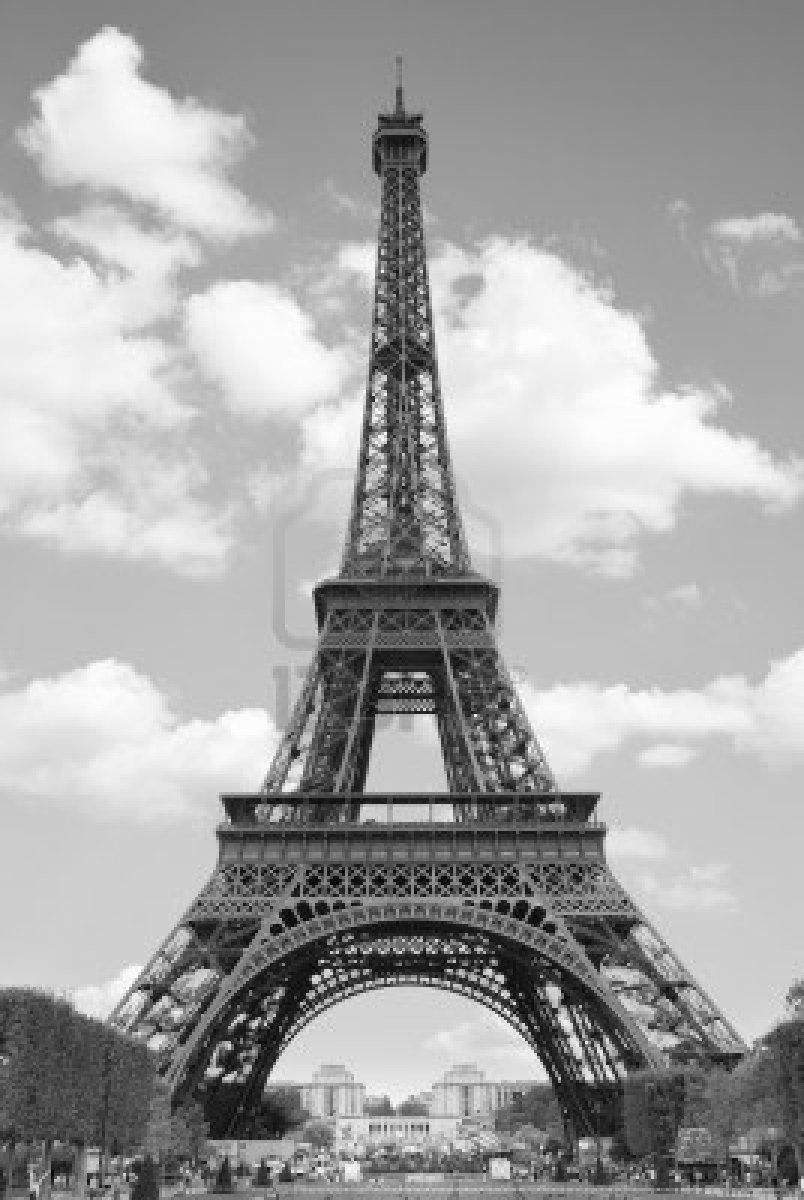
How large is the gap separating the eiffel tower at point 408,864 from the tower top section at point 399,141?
3.76 metres

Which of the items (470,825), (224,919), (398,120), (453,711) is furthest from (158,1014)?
(398,120)

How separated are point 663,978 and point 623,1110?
10.6m

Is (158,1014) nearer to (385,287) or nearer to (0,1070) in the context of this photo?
(0,1070)

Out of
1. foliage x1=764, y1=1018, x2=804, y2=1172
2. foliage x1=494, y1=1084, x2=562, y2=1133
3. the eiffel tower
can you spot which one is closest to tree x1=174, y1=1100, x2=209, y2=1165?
the eiffel tower

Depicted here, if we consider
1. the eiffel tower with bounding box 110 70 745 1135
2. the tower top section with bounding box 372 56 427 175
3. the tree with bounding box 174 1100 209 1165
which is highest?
the tower top section with bounding box 372 56 427 175

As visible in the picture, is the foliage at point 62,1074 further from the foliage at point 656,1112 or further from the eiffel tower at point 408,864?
the foliage at point 656,1112

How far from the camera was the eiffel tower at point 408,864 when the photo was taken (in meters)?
61.0

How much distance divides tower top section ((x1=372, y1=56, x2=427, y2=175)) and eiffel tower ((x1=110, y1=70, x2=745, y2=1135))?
376 centimetres

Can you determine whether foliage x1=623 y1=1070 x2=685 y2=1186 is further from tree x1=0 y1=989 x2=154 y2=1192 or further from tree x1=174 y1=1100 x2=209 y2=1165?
tree x1=0 y1=989 x2=154 y2=1192

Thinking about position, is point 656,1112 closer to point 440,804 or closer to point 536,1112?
point 440,804

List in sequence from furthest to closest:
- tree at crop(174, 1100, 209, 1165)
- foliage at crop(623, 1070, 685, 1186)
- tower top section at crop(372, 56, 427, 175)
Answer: tower top section at crop(372, 56, 427, 175)
tree at crop(174, 1100, 209, 1165)
foliage at crop(623, 1070, 685, 1186)

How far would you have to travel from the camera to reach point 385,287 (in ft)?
281

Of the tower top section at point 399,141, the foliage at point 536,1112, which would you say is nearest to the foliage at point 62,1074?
the tower top section at point 399,141

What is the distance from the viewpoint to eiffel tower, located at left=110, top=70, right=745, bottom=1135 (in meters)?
61.0
